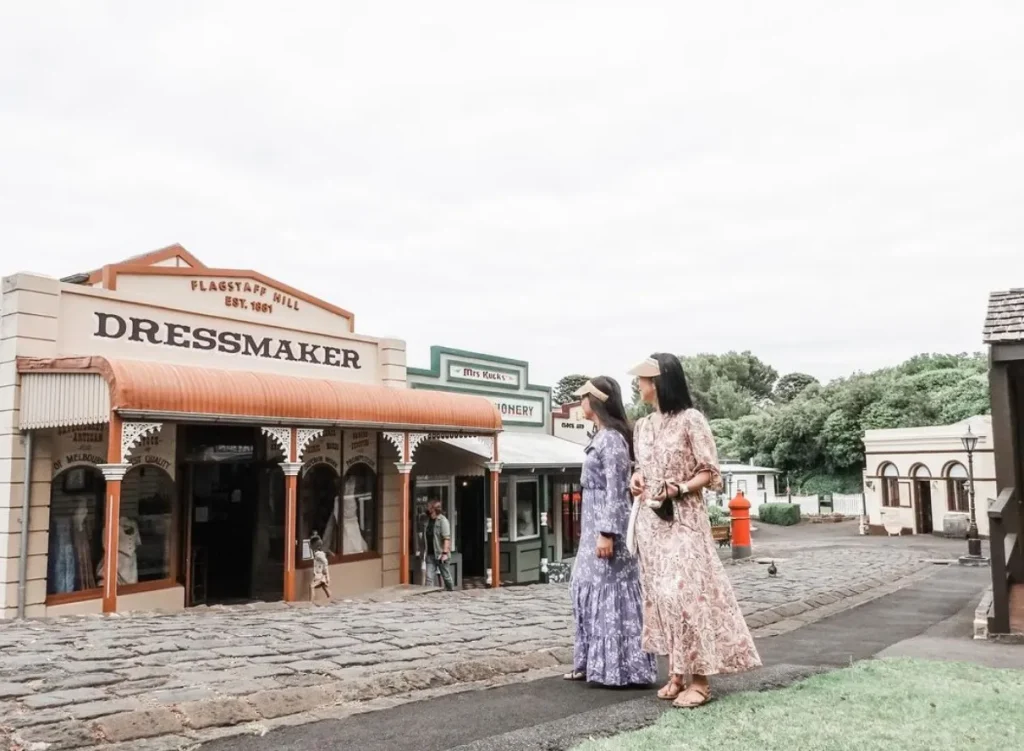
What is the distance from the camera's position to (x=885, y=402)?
140 feet

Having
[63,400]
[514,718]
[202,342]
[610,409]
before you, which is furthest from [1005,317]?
[63,400]

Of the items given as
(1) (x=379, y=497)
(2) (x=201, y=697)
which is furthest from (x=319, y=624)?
(1) (x=379, y=497)

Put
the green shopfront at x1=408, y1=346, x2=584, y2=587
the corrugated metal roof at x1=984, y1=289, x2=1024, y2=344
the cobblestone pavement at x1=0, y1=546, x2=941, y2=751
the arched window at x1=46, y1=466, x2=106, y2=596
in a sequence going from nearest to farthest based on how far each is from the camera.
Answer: the cobblestone pavement at x1=0, y1=546, x2=941, y2=751
the corrugated metal roof at x1=984, y1=289, x2=1024, y2=344
the arched window at x1=46, y1=466, x2=106, y2=596
the green shopfront at x1=408, y1=346, x2=584, y2=587

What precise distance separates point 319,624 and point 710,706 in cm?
455

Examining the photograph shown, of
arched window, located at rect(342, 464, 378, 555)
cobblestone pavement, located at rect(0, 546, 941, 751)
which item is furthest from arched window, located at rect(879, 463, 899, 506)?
arched window, located at rect(342, 464, 378, 555)

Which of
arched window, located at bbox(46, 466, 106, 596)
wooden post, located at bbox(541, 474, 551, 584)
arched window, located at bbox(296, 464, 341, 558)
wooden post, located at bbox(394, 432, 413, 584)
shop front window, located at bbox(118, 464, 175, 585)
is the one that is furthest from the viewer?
wooden post, located at bbox(541, 474, 551, 584)

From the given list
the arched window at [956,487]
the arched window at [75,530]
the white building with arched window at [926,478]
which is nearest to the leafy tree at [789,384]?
the white building with arched window at [926,478]

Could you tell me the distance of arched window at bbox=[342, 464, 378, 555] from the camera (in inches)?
555

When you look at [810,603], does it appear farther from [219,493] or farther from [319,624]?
[219,493]

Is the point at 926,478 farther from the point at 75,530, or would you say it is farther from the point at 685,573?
the point at 685,573

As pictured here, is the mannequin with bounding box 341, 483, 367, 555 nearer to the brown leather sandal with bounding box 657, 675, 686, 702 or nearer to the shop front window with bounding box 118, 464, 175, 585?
the shop front window with bounding box 118, 464, 175, 585

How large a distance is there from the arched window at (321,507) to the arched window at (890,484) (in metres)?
25.4

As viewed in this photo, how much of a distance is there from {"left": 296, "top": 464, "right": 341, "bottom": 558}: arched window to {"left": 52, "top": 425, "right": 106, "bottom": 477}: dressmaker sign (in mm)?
3491

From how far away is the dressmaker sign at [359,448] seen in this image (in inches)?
556
